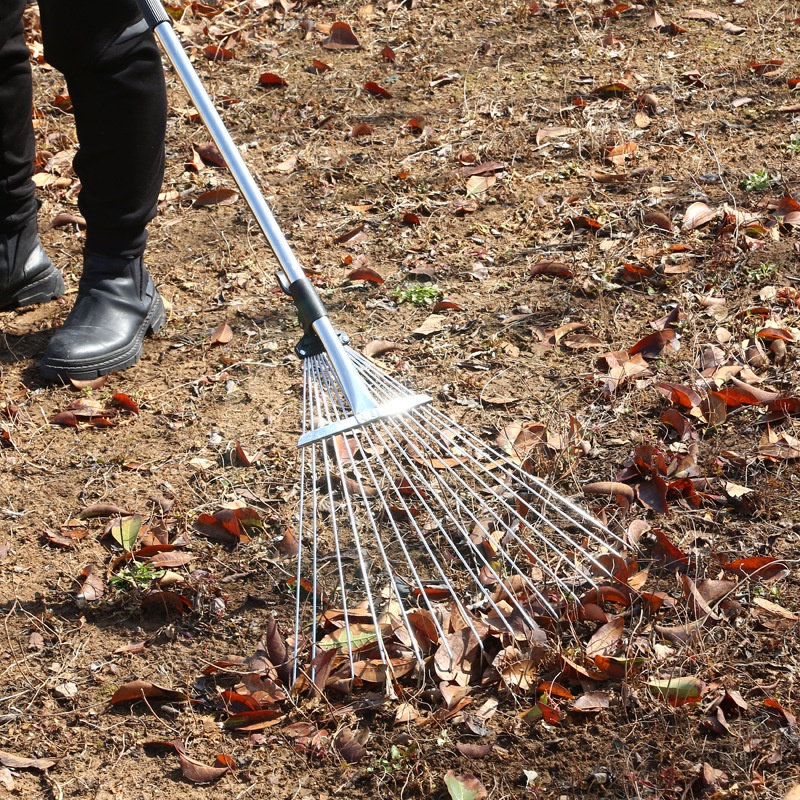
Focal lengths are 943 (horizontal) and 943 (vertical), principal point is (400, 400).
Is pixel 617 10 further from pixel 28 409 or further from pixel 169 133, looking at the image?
pixel 28 409

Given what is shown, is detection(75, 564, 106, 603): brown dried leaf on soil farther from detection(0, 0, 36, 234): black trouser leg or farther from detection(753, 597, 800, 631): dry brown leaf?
detection(753, 597, 800, 631): dry brown leaf

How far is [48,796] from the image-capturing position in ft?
5.79

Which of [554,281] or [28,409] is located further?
[554,281]

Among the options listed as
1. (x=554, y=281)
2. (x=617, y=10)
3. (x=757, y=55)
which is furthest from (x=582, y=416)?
(x=617, y=10)

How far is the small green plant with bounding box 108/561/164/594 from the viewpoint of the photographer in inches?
83.8

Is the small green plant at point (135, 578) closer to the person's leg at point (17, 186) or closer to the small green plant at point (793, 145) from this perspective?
the person's leg at point (17, 186)

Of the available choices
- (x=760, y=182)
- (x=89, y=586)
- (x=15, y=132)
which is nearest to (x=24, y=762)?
(x=89, y=586)

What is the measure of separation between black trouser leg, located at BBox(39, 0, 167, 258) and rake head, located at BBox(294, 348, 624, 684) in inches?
38.8

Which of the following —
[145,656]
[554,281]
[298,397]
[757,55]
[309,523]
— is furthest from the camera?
[757,55]

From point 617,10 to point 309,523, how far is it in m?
3.16

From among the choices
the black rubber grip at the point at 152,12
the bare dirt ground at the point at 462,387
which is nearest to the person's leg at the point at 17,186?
the bare dirt ground at the point at 462,387

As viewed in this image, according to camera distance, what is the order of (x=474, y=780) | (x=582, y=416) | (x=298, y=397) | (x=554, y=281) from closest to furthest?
(x=474, y=780), (x=582, y=416), (x=298, y=397), (x=554, y=281)

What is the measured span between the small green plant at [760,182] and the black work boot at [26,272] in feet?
7.58

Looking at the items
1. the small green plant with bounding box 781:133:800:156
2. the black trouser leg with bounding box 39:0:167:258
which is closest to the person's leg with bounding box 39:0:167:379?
the black trouser leg with bounding box 39:0:167:258
